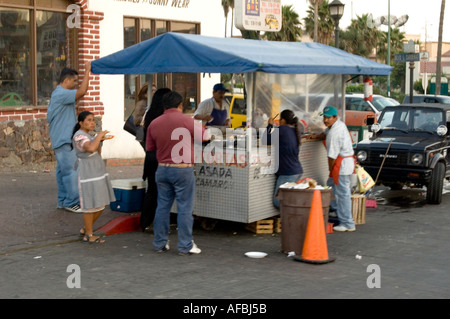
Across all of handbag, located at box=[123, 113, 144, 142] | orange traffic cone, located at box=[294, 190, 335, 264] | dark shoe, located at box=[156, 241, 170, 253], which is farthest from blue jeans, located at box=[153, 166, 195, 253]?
handbag, located at box=[123, 113, 144, 142]

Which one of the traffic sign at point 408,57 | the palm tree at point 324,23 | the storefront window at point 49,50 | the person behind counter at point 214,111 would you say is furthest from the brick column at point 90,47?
the palm tree at point 324,23

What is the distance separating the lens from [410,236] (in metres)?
9.43

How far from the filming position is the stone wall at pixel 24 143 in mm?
13602

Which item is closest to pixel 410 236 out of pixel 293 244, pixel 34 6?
pixel 293 244

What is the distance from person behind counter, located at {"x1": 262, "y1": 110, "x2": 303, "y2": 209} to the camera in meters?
9.24

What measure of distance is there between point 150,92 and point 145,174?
2085mm

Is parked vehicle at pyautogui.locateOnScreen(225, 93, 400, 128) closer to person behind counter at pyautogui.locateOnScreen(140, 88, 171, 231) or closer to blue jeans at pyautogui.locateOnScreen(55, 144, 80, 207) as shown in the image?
blue jeans at pyautogui.locateOnScreen(55, 144, 80, 207)

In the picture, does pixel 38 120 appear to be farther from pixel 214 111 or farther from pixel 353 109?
pixel 353 109

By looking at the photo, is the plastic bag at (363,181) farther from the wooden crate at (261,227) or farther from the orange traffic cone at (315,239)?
the orange traffic cone at (315,239)

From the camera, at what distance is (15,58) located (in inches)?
546

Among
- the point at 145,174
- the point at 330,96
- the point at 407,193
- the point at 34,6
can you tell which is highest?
the point at 34,6

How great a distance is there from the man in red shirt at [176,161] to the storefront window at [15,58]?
6.66 m
